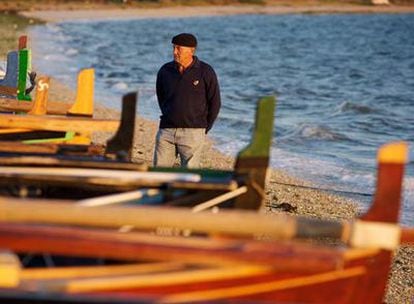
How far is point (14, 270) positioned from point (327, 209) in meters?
8.49

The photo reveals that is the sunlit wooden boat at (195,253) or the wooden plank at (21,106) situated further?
the wooden plank at (21,106)

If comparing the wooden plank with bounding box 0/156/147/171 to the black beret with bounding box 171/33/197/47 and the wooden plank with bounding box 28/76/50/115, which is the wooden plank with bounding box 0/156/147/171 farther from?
the black beret with bounding box 171/33/197/47

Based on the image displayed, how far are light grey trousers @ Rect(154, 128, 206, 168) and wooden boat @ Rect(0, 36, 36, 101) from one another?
1.95 metres

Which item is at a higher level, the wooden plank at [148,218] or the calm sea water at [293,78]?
the wooden plank at [148,218]

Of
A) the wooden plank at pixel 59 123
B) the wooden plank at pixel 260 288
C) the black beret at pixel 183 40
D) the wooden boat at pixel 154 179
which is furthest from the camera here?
the black beret at pixel 183 40

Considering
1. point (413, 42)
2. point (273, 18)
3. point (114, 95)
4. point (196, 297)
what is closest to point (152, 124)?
point (114, 95)

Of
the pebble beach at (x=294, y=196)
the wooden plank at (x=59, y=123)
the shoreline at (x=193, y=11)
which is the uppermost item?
the wooden plank at (x=59, y=123)

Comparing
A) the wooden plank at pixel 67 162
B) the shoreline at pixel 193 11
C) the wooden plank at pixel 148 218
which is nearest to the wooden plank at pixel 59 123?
the wooden plank at pixel 67 162

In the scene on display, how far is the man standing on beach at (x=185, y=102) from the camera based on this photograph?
9719 mm

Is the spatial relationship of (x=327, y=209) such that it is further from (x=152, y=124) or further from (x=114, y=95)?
(x=114, y=95)

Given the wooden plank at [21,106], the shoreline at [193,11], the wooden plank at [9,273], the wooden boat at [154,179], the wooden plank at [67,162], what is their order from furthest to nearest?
1. the shoreline at [193,11]
2. the wooden plank at [21,106]
3. the wooden plank at [67,162]
4. the wooden boat at [154,179]
5. the wooden plank at [9,273]

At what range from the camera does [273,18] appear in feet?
350

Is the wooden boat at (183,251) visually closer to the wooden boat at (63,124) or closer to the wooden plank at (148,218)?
the wooden plank at (148,218)

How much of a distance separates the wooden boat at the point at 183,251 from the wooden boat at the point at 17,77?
20.2ft
